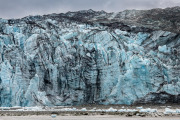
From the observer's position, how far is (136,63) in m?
36.2

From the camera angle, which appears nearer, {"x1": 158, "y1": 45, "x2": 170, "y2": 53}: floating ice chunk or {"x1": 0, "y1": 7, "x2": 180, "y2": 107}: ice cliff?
{"x1": 0, "y1": 7, "x2": 180, "y2": 107}: ice cliff

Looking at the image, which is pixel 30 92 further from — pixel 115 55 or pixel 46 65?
pixel 115 55

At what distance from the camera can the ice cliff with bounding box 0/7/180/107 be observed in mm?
34625

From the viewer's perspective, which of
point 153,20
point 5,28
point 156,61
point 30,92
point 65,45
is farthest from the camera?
point 153,20

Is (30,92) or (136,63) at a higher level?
(136,63)

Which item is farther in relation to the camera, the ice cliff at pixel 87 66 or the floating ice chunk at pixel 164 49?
the floating ice chunk at pixel 164 49

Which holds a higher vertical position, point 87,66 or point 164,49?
point 164,49

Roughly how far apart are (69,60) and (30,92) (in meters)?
7.21

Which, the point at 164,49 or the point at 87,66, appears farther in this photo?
the point at 164,49

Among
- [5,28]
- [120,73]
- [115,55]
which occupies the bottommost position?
[120,73]

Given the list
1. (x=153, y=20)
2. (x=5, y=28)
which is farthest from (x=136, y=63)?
(x=5, y=28)

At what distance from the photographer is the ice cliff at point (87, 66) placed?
34.6 metres

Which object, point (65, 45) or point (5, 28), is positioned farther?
point (5, 28)

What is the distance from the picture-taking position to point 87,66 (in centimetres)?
3731
